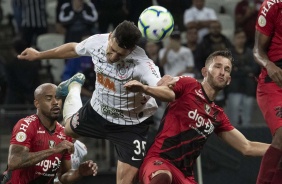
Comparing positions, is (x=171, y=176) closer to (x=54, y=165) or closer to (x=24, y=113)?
(x=54, y=165)

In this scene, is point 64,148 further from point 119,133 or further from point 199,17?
point 199,17

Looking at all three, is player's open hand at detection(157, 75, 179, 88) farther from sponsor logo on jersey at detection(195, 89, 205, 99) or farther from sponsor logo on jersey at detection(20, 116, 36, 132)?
sponsor logo on jersey at detection(20, 116, 36, 132)

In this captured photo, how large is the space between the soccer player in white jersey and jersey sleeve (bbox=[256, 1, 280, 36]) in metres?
1.04

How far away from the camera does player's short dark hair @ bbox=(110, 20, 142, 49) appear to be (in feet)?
25.0

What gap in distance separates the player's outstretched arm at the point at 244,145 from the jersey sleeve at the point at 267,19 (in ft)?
3.48

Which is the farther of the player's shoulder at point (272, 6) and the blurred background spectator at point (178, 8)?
the blurred background spectator at point (178, 8)

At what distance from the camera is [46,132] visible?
351 inches

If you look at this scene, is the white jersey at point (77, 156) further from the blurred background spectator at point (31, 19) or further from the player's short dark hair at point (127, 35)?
the blurred background spectator at point (31, 19)

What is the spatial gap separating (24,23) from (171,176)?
685 centimetres

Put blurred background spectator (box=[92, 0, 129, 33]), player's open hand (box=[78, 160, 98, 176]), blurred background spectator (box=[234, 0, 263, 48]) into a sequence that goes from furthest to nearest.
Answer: blurred background spectator (box=[234, 0, 263, 48])
blurred background spectator (box=[92, 0, 129, 33])
player's open hand (box=[78, 160, 98, 176])

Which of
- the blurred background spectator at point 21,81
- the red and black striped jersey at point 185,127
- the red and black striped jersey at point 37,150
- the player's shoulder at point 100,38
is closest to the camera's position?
the red and black striped jersey at point 185,127

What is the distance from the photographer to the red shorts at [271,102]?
25.0ft

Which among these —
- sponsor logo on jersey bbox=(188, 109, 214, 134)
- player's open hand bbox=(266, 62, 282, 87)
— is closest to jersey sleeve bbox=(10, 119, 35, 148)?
sponsor logo on jersey bbox=(188, 109, 214, 134)

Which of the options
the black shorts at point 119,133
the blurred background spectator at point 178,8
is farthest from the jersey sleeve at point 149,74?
the blurred background spectator at point 178,8
